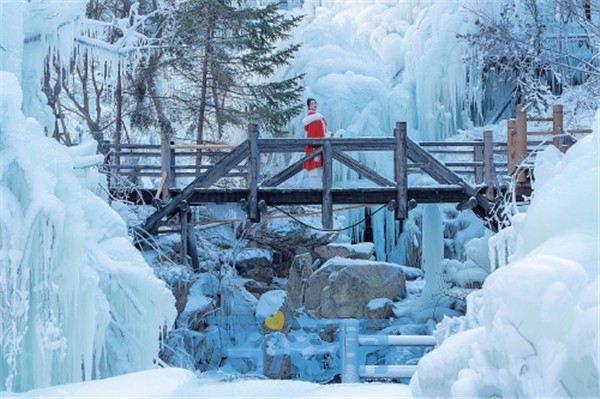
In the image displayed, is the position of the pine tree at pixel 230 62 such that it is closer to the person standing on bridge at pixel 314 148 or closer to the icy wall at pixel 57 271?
the person standing on bridge at pixel 314 148

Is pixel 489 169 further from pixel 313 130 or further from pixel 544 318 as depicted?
pixel 544 318

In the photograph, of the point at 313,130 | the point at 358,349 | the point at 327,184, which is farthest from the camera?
the point at 313,130

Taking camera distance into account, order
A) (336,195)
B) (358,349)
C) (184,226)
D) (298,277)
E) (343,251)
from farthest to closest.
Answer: (343,251) → (298,277) → (184,226) → (336,195) → (358,349)

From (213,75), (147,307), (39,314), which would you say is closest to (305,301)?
(213,75)

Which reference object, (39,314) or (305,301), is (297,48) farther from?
(39,314)

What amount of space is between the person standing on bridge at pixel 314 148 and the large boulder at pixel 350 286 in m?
3.87

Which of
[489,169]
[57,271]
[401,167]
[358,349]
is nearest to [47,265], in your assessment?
[57,271]

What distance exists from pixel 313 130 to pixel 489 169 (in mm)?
2666

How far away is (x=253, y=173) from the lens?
40.5ft

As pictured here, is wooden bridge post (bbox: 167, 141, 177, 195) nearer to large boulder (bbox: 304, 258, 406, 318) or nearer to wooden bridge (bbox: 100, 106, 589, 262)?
wooden bridge (bbox: 100, 106, 589, 262)

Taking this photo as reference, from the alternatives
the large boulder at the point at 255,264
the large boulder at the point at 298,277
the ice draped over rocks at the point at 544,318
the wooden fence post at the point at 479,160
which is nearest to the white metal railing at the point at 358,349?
the ice draped over rocks at the point at 544,318

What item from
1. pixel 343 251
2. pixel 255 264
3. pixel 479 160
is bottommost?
pixel 255 264

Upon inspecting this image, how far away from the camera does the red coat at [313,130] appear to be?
1276 cm

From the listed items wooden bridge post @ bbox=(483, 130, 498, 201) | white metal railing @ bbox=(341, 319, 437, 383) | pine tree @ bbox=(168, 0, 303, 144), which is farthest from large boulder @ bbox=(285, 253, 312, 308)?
white metal railing @ bbox=(341, 319, 437, 383)
